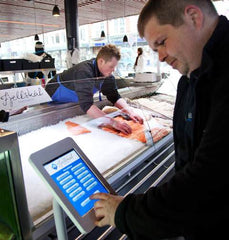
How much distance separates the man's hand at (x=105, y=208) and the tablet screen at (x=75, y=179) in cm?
3

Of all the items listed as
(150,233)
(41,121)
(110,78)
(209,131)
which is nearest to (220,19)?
(209,131)

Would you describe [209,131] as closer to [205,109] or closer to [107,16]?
[205,109]

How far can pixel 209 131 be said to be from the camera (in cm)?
66

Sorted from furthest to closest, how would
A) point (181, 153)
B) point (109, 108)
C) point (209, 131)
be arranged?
point (109, 108) < point (181, 153) < point (209, 131)

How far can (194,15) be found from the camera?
789mm

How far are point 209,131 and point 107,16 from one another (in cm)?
1075

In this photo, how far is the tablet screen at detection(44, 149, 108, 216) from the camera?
2.64 feet

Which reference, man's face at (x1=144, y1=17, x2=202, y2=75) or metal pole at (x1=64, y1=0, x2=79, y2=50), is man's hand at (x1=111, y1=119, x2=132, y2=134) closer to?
man's face at (x1=144, y1=17, x2=202, y2=75)

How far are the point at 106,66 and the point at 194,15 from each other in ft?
5.07

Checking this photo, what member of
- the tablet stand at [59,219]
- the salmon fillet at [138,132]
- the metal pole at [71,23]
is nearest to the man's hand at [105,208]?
the tablet stand at [59,219]

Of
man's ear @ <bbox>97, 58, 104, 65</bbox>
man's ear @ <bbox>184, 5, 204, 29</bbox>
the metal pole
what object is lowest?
man's ear @ <bbox>97, 58, 104, 65</bbox>

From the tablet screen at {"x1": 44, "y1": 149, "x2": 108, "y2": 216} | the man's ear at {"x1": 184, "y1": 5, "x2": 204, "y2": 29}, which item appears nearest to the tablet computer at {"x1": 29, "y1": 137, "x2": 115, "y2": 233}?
the tablet screen at {"x1": 44, "y1": 149, "x2": 108, "y2": 216}

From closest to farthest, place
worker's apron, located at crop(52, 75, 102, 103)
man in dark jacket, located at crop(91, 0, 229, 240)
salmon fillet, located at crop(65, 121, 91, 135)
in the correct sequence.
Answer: man in dark jacket, located at crop(91, 0, 229, 240) → salmon fillet, located at crop(65, 121, 91, 135) → worker's apron, located at crop(52, 75, 102, 103)

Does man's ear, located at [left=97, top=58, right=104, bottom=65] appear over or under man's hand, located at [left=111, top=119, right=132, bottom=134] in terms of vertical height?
over
